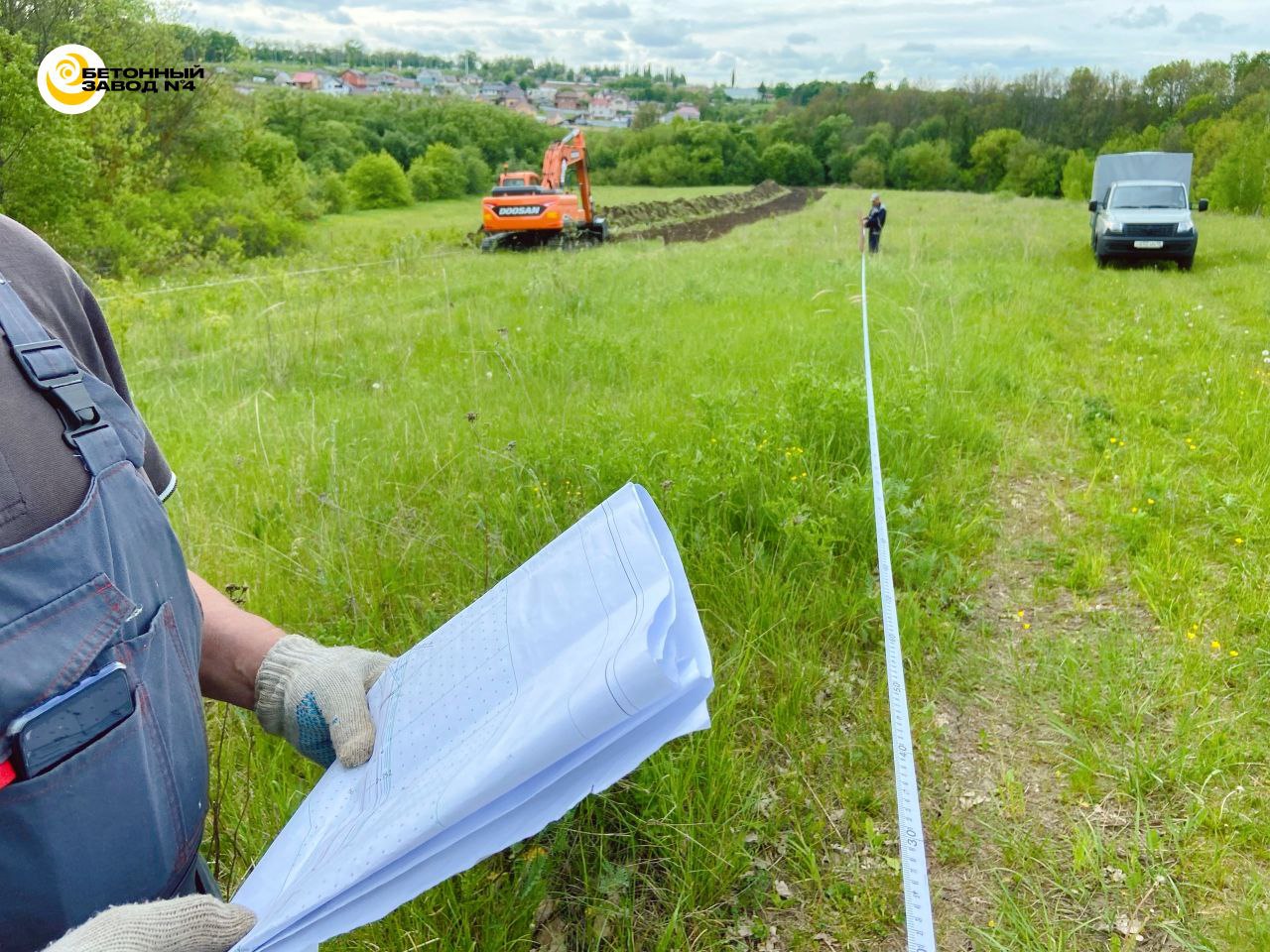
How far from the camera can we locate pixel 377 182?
47312 mm

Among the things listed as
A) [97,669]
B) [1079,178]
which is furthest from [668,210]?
[97,669]

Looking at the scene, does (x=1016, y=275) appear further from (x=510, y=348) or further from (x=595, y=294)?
(x=510, y=348)

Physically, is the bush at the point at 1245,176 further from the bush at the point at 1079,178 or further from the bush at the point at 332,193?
the bush at the point at 332,193

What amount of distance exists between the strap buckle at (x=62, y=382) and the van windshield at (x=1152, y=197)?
1735 centimetres

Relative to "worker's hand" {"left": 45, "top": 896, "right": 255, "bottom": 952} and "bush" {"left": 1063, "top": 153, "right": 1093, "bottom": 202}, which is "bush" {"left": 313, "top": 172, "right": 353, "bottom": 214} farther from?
"worker's hand" {"left": 45, "top": 896, "right": 255, "bottom": 952}

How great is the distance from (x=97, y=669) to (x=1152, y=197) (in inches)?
702

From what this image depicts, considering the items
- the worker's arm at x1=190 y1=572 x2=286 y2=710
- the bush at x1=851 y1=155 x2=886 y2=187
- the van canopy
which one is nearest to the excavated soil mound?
the van canopy

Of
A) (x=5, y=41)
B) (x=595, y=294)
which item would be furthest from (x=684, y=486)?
(x=5, y=41)

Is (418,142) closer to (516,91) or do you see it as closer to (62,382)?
(516,91)

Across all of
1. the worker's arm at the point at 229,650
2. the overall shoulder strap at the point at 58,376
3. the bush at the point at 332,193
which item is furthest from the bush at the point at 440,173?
the overall shoulder strap at the point at 58,376

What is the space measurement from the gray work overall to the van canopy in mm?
19595

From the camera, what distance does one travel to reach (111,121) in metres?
21.6

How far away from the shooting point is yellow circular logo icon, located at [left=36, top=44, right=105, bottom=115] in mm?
2574

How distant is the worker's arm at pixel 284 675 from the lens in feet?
4.54
